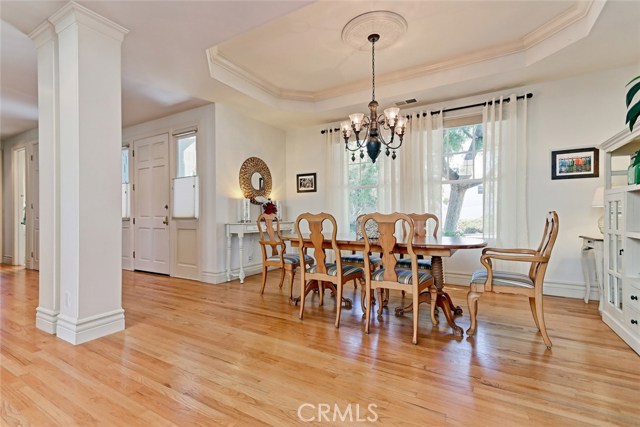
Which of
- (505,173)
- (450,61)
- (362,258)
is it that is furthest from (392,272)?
(450,61)

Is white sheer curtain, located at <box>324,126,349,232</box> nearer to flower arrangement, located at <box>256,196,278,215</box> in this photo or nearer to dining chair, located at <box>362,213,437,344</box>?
flower arrangement, located at <box>256,196,278,215</box>

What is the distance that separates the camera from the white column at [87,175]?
2268 mm

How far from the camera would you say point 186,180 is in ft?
14.8

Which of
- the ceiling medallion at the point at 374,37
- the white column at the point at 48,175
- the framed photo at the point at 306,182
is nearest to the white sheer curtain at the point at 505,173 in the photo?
the ceiling medallion at the point at 374,37

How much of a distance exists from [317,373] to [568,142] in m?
3.81

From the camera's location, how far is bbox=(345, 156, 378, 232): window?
4820mm

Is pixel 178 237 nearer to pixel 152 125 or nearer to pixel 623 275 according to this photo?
pixel 152 125

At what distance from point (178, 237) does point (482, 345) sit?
4.24 meters

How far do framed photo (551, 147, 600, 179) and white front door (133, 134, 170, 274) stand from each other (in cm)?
533

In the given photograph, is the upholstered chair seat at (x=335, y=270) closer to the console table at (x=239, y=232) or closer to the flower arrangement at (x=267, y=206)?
the console table at (x=239, y=232)

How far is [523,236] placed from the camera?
3.66 metres

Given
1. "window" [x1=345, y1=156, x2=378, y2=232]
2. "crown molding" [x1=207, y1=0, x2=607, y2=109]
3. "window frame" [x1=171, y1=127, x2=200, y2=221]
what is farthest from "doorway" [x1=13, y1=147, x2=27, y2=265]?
"window" [x1=345, y1=156, x2=378, y2=232]

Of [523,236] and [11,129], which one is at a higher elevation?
[11,129]

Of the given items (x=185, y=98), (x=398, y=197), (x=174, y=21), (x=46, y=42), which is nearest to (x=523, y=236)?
(x=398, y=197)
